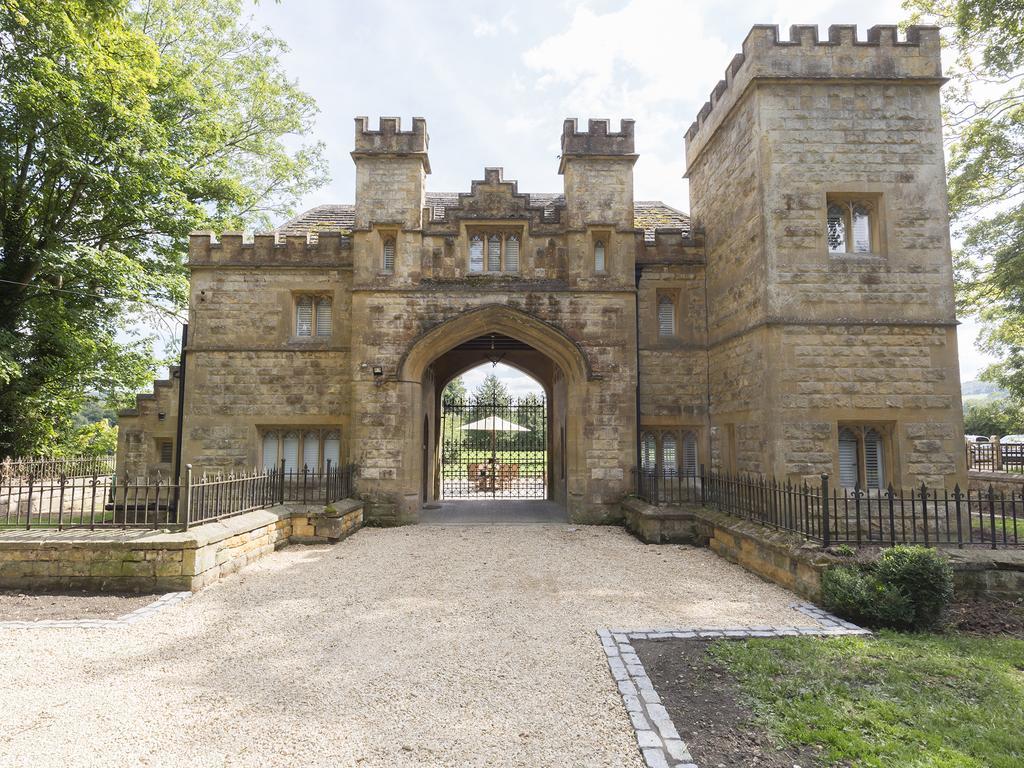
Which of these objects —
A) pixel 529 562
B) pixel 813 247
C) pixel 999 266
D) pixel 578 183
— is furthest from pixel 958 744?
pixel 999 266

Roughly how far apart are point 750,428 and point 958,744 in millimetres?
7054

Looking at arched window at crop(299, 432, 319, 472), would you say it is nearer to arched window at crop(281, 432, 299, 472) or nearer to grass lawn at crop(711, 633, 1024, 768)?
arched window at crop(281, 432, 299, 472)

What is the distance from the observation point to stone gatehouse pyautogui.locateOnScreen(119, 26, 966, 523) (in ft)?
32.1

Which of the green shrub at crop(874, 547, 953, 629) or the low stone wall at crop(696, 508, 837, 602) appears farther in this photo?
the low stone wall at crop(696, 508, 837, 602)

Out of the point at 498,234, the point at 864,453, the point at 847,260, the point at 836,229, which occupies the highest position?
the point at 498,234

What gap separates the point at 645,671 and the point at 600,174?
35.7ft

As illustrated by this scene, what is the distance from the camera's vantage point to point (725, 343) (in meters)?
11.5

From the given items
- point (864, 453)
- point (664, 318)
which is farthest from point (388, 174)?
point (864, 453)

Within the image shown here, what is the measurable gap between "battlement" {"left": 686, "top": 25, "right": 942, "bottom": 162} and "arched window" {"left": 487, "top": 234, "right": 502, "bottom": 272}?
19.2 feet

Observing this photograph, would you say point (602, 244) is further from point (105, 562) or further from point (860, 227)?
point (105, 562)

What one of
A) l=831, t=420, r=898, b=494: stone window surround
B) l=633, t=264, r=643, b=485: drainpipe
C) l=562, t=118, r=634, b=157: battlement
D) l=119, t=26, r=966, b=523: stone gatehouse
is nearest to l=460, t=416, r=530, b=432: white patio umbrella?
l=119, t=26, r=966, b=523: stone gatehouse

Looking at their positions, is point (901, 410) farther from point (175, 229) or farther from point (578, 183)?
point (175, 229)

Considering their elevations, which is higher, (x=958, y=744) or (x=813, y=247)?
(x=813, y=247)

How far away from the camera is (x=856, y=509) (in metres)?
6.95
